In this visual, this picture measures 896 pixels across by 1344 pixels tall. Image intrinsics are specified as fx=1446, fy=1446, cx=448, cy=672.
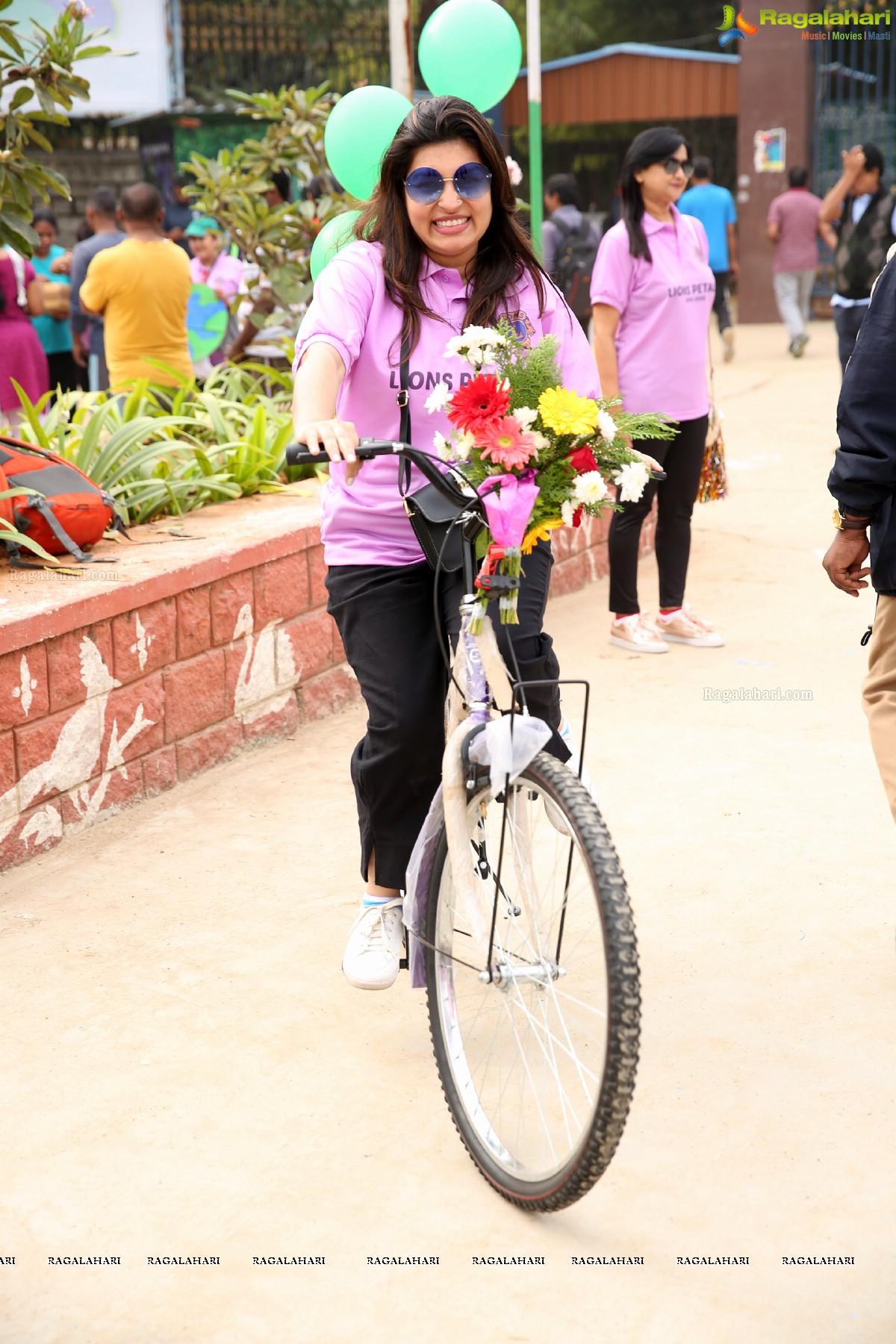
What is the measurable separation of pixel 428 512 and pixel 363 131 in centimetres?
285

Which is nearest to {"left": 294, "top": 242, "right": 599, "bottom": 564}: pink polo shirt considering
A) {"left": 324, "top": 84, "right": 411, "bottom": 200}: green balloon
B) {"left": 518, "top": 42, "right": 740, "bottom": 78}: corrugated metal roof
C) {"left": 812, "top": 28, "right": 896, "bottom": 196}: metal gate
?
{"left": 324, "top": 84, "right": 411, "bottom": 200}: green balloon

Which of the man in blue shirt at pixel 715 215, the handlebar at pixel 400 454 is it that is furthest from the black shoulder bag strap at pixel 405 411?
the man in blue shirt at pixel 715 215

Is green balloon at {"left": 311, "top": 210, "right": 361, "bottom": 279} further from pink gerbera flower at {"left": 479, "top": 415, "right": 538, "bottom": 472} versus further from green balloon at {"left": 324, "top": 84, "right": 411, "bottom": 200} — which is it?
pink gerbera flower at {"left": 479, "top": 415, "right": 538, "bottom": 472}

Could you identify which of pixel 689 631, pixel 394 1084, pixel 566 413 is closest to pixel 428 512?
pixel 566 413

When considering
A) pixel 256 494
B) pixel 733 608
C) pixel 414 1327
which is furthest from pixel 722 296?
pixel 414 1327

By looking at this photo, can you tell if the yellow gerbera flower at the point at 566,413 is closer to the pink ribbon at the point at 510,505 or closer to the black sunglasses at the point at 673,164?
the pink ribbon at the point at 510,505

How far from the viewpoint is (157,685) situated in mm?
4527

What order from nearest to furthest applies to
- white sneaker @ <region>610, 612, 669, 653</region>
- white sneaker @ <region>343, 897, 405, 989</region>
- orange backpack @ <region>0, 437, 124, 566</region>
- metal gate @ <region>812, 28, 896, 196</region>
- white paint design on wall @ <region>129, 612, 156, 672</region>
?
white sneaker @ <region>343, 897, 405, 989</region> → white paint design on wall @ <region>129, 612, 156, 672</region> → orange backpack @ <region>0, 437, 124, 566</region> → white sneaker @ <region>610, 612, 669, 653</region> → metal gate @ <region>812, 28, 896, 196</region>

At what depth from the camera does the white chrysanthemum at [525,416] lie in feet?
8.09

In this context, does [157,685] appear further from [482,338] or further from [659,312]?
[659,312]

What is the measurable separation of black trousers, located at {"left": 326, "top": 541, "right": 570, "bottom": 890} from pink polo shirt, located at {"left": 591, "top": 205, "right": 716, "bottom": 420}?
2751mm

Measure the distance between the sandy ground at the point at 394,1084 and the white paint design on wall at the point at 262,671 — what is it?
164 mm

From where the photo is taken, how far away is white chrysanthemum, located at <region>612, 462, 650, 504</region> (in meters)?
2.48

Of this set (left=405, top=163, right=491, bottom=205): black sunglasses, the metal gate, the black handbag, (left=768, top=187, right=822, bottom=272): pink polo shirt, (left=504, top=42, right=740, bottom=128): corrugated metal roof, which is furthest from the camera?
(left=504, top=42, right=740, bottom=128): corrugated metal roof
